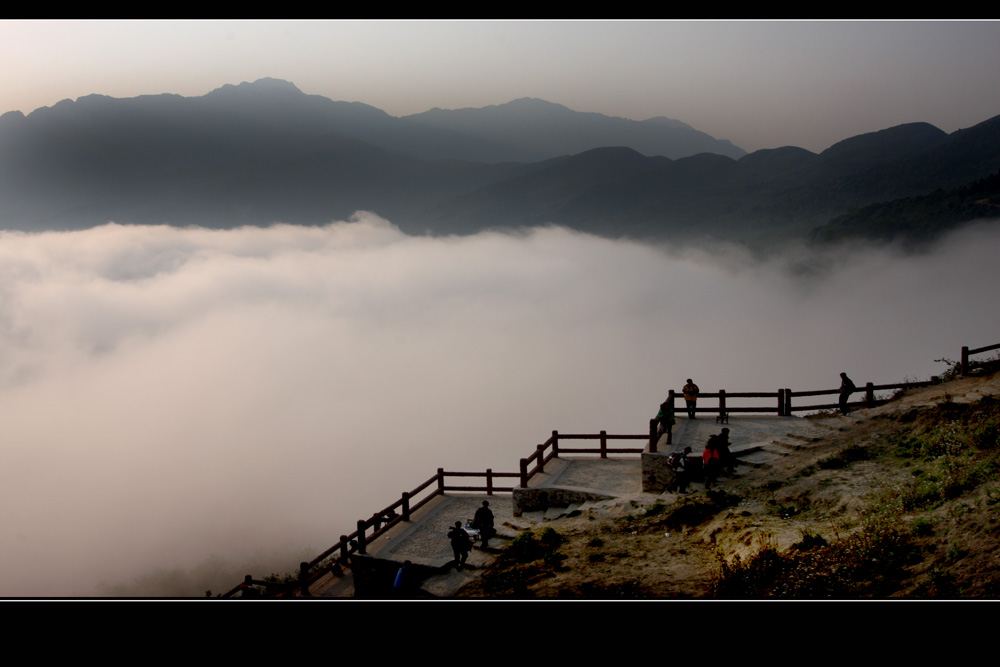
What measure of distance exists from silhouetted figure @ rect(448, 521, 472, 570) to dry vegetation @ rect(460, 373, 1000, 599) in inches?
38.7

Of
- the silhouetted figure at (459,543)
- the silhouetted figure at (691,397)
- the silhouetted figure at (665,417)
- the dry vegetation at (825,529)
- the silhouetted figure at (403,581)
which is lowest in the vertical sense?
the silhouetted figure at (403,581)

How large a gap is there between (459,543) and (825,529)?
28.7ft

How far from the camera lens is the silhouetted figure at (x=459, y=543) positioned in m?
16.0

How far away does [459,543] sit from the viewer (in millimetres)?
16000

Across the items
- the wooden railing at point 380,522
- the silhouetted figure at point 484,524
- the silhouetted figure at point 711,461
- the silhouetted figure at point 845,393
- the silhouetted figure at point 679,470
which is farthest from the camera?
the silhouetted figure at point 845,393

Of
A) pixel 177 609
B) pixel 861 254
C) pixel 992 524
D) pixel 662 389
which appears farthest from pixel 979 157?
pixel 177 609

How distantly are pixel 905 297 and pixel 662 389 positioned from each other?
65.0m

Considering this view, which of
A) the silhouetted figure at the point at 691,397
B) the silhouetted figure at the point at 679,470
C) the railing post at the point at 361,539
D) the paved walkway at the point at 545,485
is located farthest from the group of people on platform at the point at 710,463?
the railing post at the point at 361,539

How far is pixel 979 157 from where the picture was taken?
154625 millimetres

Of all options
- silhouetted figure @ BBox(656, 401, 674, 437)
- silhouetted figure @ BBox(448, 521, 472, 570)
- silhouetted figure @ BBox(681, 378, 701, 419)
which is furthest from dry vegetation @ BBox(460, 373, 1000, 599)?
silhouetted figure @ BBox(681, 378, 701, 419)

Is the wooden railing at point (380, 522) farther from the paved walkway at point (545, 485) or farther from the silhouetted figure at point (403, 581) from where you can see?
the silhouetted figure at point (403, 581)

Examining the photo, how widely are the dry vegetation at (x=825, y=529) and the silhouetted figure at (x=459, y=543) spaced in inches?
38.7

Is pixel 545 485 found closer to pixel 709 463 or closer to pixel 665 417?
pixel 665 417

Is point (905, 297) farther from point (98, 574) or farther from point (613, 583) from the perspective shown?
point (98, 574)
